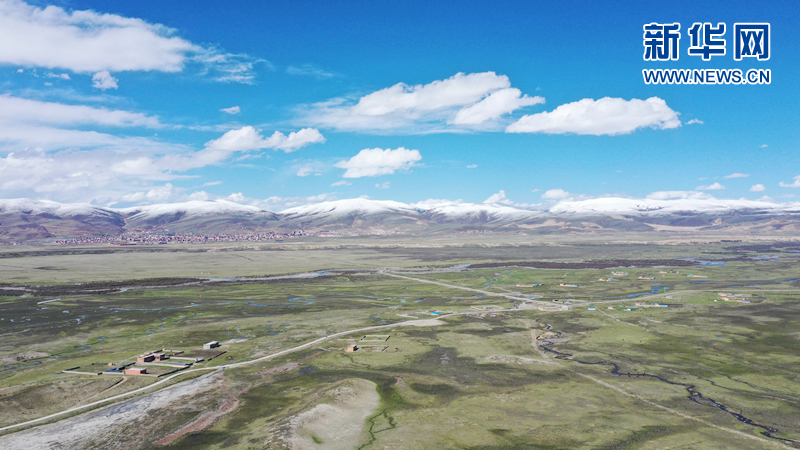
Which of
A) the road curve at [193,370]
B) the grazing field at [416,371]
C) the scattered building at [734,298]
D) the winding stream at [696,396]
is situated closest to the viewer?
the winding stream at [696,396]

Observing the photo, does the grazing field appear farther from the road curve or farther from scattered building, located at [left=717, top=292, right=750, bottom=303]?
scattered building, located at [left=717, top=292, right=750, bottom=303]

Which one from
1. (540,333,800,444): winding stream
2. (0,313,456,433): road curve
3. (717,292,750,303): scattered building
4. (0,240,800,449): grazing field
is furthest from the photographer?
(717,292,750,303): scattered building

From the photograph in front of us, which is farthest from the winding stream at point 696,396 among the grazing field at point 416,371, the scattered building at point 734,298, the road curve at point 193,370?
the scattered building at point 734,298

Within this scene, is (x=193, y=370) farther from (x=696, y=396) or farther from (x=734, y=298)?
(x=734, y=298)

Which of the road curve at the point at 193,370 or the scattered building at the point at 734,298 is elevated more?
the road curve at the point at 193,370

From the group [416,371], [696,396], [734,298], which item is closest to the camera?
[696,396]

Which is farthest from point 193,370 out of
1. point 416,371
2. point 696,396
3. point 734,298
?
point 734,298

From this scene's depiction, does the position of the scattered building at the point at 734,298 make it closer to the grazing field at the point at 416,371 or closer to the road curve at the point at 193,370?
the grazing field at the point at 416,371

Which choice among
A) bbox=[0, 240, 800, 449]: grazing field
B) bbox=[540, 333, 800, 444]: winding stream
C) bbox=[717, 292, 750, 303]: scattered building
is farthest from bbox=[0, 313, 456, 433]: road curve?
bbox=[717, 292, 750, 303]: scattered building

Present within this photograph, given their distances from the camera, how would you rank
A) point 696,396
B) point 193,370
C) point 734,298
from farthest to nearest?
point 734,298, point 193,370, point 696,396
